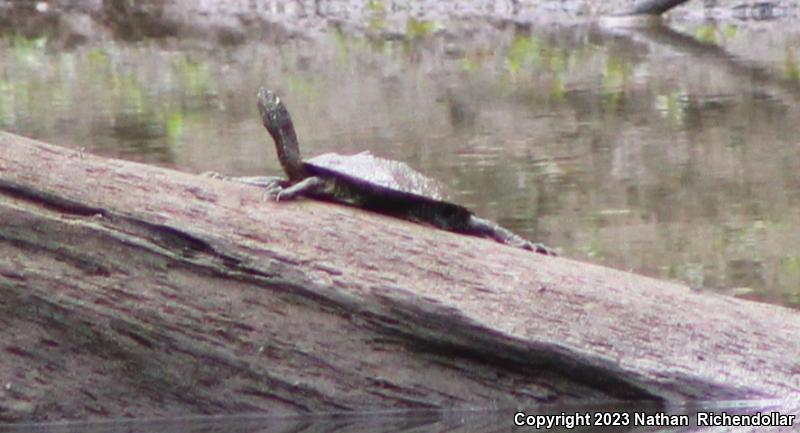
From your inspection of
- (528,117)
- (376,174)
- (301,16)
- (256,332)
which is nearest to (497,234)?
(376,174)

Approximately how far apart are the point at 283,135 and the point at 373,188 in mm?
546

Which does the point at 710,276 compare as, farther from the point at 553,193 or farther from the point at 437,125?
the point at 437,125

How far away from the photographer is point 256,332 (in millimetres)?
4762

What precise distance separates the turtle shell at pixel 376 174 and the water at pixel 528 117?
1492 mm

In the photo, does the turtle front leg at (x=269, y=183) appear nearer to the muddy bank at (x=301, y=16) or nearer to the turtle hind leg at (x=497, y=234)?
the turtle hind leg at (x=497, y=234)

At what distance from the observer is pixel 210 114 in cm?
1119

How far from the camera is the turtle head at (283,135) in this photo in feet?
18.0

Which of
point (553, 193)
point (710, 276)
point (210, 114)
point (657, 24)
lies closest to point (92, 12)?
point (657, 24)

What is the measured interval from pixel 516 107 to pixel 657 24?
22.3 feet

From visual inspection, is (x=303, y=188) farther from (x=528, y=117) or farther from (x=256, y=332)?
(x=528, y=117)

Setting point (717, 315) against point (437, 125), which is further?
point (437, 125)

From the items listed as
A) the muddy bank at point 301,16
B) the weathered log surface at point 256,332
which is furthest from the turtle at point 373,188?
the muddy bank at point 301,16

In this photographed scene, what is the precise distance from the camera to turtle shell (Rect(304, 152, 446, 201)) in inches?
204

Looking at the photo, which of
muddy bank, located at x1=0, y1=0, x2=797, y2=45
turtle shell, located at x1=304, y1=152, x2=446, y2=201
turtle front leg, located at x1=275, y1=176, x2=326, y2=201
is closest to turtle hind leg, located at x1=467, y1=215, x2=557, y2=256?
turtle shell, located at x1=304, y1=152, x2=446, y2=201
